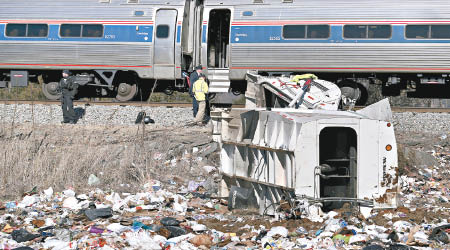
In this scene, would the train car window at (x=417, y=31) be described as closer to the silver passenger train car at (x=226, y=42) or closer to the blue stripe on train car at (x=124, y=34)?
the silver passenger train car at (x=226, y=42)

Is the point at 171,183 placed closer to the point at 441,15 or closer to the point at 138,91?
the point at 138,91

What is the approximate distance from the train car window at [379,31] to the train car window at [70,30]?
751 centimetres

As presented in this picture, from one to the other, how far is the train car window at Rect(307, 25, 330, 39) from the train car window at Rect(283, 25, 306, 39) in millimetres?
150

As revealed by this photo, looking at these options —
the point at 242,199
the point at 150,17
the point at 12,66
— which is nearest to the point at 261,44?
the point at 150,17

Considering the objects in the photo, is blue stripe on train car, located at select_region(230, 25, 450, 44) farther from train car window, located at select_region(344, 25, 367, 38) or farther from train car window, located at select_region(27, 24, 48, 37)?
train car window, located at select_region(27, 24, 48, 37)

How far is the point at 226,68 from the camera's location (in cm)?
1794

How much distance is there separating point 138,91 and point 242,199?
9935 millimetres

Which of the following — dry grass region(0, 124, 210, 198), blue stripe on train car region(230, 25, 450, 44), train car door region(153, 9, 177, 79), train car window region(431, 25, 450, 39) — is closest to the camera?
dry grass region(0, 124, 210, 198)

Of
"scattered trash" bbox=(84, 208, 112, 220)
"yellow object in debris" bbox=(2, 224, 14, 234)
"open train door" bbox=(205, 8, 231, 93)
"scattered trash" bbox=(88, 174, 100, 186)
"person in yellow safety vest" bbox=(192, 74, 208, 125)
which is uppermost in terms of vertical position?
"open train door" bbox=(205, 8, 231, 93)

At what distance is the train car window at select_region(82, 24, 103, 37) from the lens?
58.9 ft

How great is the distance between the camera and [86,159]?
11211 mm

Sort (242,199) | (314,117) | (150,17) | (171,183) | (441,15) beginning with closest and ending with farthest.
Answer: (314,117), (242,199), (171,183), (441,15), (150,17)

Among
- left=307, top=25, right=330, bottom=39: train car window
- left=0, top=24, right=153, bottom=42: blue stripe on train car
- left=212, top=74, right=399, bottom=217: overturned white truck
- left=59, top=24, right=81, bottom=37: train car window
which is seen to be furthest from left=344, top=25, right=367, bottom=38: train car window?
left=212, top=74, right=399, bottom=217: overturned white truck

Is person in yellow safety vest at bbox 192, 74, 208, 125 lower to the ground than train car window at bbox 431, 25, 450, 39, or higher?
lower
